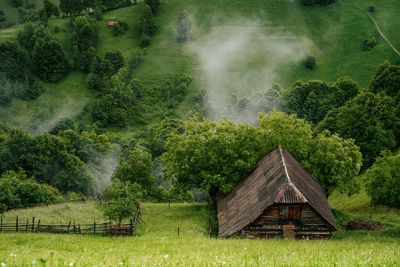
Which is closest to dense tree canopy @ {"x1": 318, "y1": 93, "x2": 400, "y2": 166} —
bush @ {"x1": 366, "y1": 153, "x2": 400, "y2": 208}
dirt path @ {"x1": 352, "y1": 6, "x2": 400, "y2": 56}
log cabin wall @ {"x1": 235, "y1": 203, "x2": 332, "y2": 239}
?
bush @ {"x1": 366, "y1": 153, "x2": 400, "y2": 208}

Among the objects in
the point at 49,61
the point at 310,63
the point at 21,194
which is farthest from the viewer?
the point at 49,61

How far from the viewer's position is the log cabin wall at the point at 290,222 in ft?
147

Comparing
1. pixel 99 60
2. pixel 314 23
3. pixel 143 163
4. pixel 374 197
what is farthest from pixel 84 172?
pixel 314 23

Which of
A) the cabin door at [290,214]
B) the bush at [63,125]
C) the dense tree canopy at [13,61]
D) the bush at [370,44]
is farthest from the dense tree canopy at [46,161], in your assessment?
the bush at [370,44]

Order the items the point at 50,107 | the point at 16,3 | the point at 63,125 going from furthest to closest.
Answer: the point at 16,3, the point at 50,107, the point at 63,125

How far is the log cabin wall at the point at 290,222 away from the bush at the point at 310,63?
91510 mm

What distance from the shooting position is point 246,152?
56781mm

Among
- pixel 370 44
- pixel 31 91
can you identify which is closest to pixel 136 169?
pixel 31 91

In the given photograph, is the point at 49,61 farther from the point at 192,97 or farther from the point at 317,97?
the point at 317,97

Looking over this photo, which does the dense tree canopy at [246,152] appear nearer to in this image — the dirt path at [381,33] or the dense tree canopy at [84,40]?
the dirt path at [381,33]

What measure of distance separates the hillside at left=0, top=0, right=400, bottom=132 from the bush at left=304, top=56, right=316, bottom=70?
1.16 metres

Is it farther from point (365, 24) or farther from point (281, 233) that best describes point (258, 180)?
point (365, 24)

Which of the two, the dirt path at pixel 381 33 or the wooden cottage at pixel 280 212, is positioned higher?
the wooden cottage at pixel 280 212

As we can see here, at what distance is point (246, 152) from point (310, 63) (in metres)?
80.7
